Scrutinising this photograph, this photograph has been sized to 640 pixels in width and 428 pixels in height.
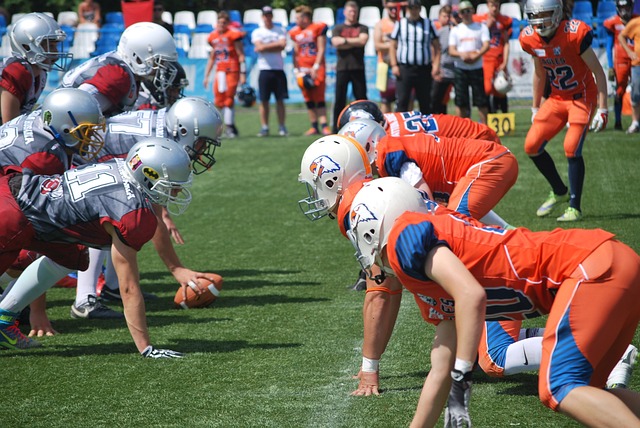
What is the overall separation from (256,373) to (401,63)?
25.4ft

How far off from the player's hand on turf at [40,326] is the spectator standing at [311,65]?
26.3ft

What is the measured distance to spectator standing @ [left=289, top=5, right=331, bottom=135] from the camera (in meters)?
13.3

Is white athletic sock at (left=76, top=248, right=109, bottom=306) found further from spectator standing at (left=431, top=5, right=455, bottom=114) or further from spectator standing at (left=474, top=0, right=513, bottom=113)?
spectator standing at (left=474, top=0, right=513, bottom=113)

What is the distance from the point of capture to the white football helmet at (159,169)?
14.9 ft

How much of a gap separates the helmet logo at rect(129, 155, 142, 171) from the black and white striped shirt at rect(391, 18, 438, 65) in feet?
24.0

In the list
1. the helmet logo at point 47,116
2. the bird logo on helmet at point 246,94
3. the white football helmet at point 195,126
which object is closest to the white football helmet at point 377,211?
the white football helmet at point 195,126

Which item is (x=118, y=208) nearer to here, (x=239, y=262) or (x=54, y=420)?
(x=54, y=420)

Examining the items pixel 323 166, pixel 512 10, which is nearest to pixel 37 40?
pixel 323 166

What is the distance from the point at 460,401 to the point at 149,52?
4.01 meters

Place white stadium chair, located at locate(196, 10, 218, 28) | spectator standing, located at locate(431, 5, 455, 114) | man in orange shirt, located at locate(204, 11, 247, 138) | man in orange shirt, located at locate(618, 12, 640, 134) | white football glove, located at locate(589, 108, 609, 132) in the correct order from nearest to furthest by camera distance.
Result: white football glove, located at locate(589, 108, 609, 132), man in orange shirt, located at locate(618, 12, 640, 134), spectator standing, located at locate(431, 5, 455, 114), man in orange shirt, located at locate(204, 11, 247, 138), white stadium chair, located at locate(196, 10, 218, 28)

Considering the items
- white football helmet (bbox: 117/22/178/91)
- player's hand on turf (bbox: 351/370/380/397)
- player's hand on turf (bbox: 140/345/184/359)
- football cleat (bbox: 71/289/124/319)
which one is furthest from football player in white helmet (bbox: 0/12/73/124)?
player's hand on turf (bbox: 351/370/380/397)

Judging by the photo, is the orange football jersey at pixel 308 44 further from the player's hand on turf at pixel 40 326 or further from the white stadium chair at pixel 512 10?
the player's hand on turf at pixel 40 326

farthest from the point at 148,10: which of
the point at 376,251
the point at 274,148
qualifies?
the point at 376,251

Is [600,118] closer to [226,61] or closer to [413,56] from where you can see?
[413,56]
